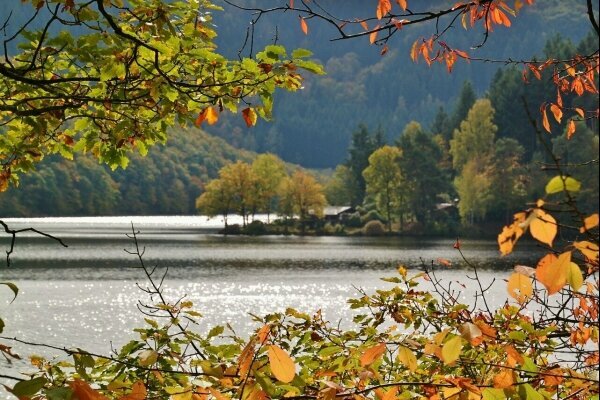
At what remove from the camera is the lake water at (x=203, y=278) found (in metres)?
29.8

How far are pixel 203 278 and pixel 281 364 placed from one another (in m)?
45.5

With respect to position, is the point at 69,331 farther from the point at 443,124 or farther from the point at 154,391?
the point at 443,124

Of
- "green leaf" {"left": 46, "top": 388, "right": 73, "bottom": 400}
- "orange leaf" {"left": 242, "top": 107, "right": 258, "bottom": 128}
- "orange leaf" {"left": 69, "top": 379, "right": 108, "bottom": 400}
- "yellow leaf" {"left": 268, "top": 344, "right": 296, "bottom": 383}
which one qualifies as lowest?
"green leaf" {"left": 46, "top": 388, "right": 73, "bottom": 400}

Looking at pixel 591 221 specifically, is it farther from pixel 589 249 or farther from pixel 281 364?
pixel 281 364

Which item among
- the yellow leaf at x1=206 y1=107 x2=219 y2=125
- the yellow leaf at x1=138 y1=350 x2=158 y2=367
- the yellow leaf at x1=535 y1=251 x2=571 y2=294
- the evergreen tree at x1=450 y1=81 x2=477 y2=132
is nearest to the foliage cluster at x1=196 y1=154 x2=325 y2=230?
the evergreen tree at x1=450 y1=81 x2=477 y2=132

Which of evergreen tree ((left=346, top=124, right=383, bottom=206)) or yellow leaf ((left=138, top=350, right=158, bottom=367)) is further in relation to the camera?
evergreen tree ((left=346, top=124, right=383, bottom=206))

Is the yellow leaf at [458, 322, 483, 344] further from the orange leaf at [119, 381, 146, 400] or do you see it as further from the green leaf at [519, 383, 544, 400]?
the orange leaf at [119, 381, 146, 400]

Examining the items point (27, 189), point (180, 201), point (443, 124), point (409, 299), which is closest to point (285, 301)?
point (409, 299)

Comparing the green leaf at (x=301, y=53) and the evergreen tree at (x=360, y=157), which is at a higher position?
the evergreen tree at (x=360, y=157)

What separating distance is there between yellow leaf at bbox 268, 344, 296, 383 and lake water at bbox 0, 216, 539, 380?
9254 millimetres

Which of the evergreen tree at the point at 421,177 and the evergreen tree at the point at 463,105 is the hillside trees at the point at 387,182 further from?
the evergreen tree at the point at 463,105

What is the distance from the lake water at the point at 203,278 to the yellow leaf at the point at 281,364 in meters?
9.25

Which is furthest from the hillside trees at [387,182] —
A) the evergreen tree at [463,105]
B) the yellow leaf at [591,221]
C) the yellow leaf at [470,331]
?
the yellow leaf at [591,221]

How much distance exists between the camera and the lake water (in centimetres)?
2978
